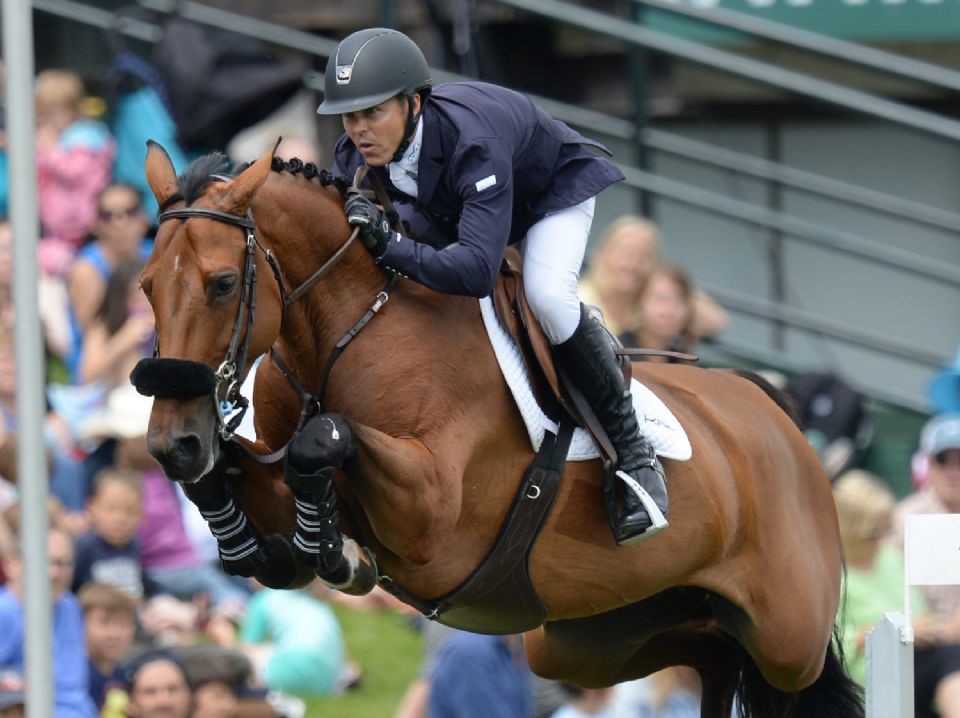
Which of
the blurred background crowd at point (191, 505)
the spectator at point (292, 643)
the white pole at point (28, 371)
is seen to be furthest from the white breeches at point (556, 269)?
the spectator at point (292, 643)

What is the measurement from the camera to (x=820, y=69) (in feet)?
33.9

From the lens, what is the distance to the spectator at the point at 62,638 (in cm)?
654

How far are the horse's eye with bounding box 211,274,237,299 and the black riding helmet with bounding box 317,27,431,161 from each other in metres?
0.51

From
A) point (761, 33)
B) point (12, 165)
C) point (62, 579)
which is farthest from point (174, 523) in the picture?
point (761, 33)

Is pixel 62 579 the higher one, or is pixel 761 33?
pixel 761 33

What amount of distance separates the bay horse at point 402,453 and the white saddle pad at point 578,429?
3 cm

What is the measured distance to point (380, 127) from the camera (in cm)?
479

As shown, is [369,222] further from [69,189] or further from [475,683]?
[69,189]

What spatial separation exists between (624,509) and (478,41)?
4559mm

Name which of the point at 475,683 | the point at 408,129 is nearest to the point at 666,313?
the point at 475,683

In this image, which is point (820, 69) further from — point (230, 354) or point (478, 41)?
point (230, 354)

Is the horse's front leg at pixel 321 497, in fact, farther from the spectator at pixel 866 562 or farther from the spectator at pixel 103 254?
the spectator at pixel 103 254

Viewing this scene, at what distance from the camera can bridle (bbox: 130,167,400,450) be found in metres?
4.39

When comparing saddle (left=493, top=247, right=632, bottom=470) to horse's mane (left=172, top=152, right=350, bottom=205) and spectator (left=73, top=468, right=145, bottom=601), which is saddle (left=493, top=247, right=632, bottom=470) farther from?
spectator (left=73, top=468, right=145, bottom=601)
